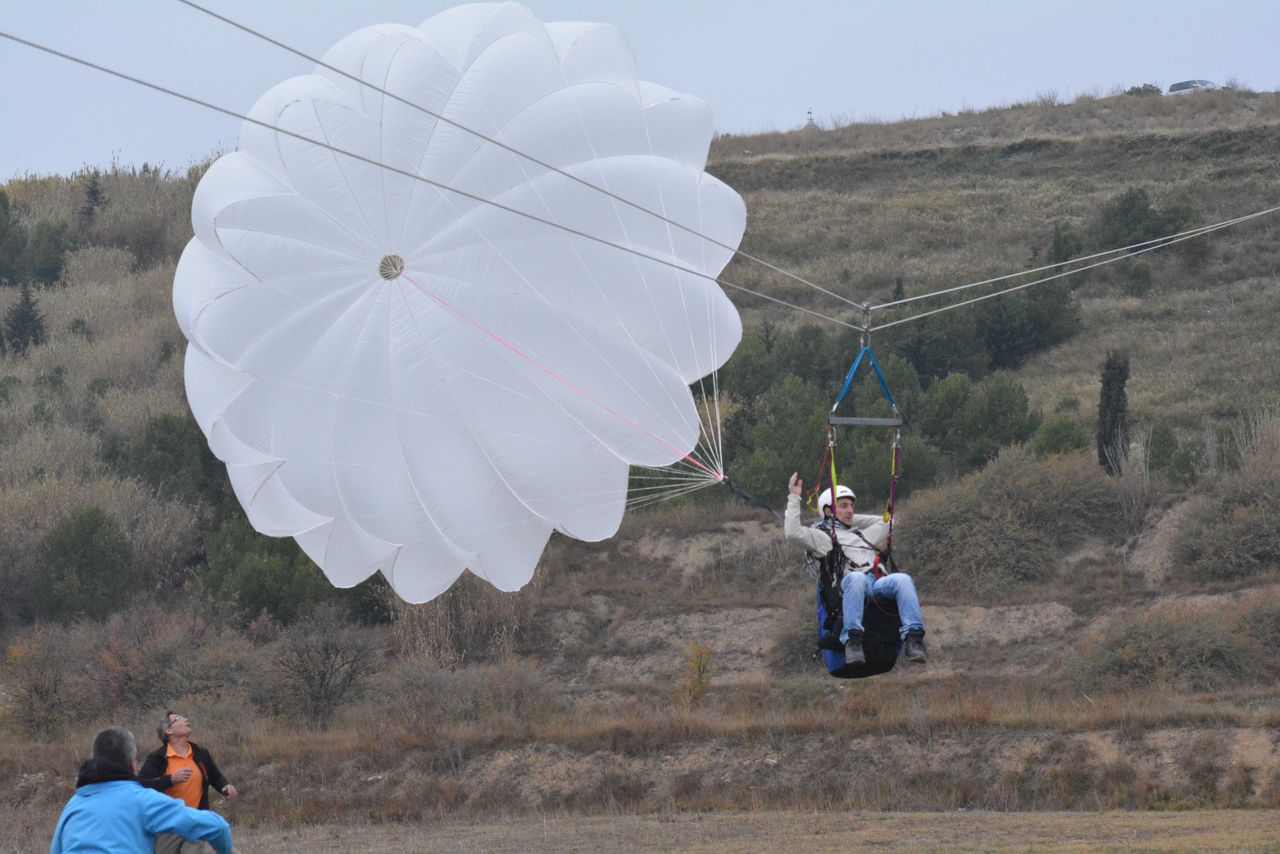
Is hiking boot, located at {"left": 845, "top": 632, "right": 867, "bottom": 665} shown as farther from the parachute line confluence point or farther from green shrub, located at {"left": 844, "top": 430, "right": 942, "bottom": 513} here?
green shrub, located at {"left": 844, "top": 430, "right": 942, "bottom": 513}

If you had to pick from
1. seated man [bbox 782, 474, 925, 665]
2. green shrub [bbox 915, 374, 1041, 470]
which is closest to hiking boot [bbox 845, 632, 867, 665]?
seated man [bbox 782, 474, 925, 665]

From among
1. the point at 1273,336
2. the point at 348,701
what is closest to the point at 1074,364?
the point at 1273,336

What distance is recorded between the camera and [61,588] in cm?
3409

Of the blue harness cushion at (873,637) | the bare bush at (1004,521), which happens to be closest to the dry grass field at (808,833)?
the blue harness cushion at (873,637)

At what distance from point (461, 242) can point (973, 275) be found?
39641mm

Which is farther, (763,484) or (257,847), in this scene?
(763,484)

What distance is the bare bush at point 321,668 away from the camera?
1063 inches

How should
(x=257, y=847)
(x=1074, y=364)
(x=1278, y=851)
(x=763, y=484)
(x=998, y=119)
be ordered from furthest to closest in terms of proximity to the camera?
(x=998, y=119)
(x=1074, y=364)
(x=763, y=484)
(x=257, y=847)
(x=1278, y=851)

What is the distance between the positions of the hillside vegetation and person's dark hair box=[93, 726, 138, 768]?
563 inches

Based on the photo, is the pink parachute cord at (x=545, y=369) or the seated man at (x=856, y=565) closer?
the seated man at (x=856, y=565)

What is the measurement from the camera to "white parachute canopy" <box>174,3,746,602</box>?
1487cm

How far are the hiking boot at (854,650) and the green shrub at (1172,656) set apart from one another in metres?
13.4

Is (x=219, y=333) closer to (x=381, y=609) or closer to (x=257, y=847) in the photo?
(x=257, y=847)

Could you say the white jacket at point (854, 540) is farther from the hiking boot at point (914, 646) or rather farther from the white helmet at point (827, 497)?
the hiking boot at point (914, 646)
